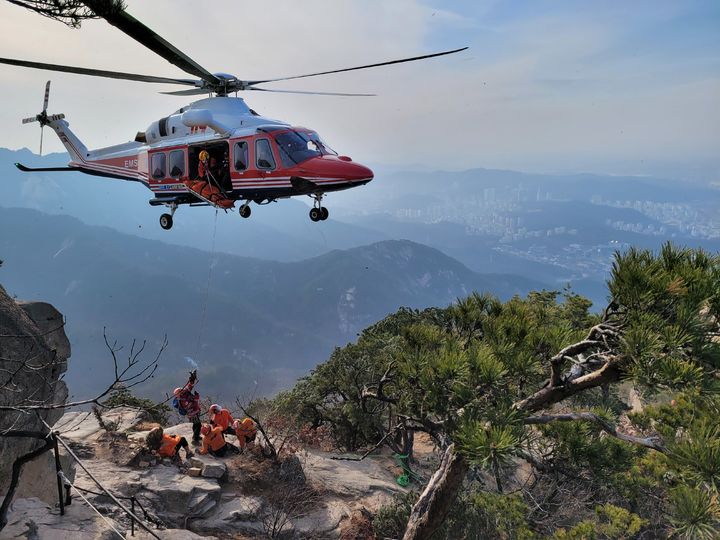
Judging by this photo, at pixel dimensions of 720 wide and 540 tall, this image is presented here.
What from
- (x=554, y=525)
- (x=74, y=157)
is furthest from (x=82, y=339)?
(x=554, y=525)

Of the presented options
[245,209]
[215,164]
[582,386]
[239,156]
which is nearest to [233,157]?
[239,156]

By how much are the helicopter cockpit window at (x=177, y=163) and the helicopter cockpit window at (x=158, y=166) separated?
1.04 feet

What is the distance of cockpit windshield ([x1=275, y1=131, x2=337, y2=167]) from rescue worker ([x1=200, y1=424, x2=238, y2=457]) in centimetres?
698

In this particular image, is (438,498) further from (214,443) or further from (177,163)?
(177,163)

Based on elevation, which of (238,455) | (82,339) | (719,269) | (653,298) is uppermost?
(719,269)

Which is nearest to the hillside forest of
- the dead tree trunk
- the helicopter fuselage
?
the dead tree trunk

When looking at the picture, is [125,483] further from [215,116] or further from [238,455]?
[215,116]

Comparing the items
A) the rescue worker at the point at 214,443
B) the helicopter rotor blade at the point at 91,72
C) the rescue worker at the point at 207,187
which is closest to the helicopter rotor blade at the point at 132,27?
the helicopter rotor blade at the point at 91,72

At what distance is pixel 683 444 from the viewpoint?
320 centimetres

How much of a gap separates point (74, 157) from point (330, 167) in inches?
398

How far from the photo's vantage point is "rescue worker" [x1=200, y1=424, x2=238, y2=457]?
10844 mm

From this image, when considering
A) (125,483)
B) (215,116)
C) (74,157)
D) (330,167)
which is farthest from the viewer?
(74,157)

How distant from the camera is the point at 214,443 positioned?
1084 centimetres

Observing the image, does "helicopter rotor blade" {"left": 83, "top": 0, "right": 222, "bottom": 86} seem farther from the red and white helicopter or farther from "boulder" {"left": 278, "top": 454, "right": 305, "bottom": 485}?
"boulder" {"left": 278, "top": 454, "right": 305, "bottom": 485}
